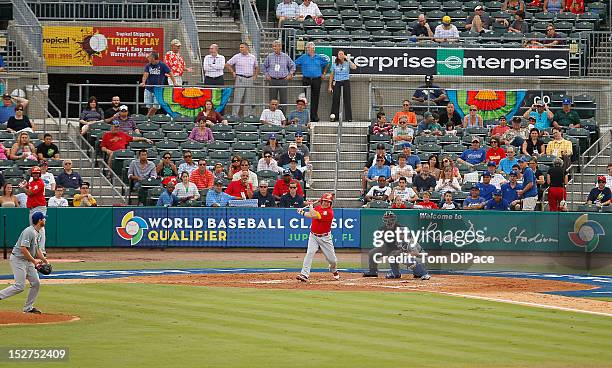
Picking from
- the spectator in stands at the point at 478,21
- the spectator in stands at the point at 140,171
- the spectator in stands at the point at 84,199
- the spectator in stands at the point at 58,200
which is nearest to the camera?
the spectator in stands at the point at 58,200

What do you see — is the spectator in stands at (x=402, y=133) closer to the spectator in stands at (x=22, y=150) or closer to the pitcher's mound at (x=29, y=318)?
the spectator in stands at (x=22, y=150)

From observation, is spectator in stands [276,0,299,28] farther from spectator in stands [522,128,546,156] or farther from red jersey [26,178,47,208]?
red jersey [26,178,47,208]

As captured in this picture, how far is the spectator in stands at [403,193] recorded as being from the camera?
3175 centimetres

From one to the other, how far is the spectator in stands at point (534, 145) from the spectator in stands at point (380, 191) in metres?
4.02

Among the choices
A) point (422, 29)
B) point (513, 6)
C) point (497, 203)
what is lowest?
point (497, 203)

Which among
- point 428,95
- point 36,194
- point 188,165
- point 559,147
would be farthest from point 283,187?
point 559,147

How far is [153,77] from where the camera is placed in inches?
1436

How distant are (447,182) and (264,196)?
4583 millimetres

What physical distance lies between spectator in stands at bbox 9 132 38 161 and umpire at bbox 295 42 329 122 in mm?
8014

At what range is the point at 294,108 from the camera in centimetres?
3788

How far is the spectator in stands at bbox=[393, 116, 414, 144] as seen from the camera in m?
34.8

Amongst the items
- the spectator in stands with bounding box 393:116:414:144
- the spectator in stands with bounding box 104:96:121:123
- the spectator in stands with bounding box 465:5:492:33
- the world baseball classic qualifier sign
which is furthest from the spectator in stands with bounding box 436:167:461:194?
the spectator in stands with bounding box 104:96:121:123

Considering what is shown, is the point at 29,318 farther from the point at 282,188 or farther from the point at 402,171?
the point at 402,171

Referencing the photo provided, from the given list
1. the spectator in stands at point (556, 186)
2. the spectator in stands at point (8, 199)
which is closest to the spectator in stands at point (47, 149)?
the spectator in stands at point (8, 199)
